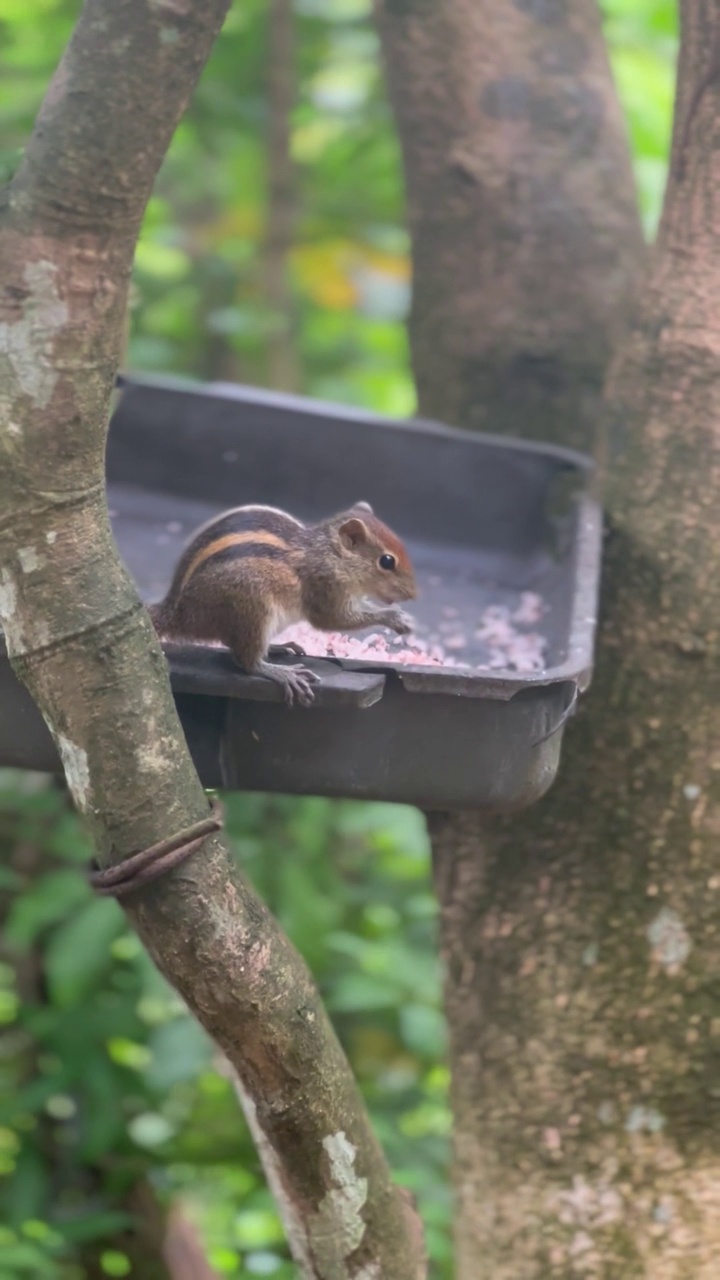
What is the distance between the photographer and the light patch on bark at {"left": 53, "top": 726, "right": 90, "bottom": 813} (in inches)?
53.6

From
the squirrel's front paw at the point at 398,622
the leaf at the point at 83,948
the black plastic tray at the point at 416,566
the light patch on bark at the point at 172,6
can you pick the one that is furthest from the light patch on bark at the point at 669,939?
the light patch on bark at the point at 172,6

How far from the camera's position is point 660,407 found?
2.15 m

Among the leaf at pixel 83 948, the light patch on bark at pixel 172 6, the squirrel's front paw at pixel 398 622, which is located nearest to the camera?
the light patch on bark at pixel 172 6

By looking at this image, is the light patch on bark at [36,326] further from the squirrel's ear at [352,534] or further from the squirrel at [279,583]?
the squirrel's ear at [352,534]

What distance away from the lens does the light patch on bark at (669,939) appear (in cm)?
204

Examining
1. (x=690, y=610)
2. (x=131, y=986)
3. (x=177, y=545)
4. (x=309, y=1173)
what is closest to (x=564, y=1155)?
(x=309, y=1173)

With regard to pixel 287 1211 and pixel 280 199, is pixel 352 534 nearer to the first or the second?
pixel 287 1211

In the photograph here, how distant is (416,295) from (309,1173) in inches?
69.0

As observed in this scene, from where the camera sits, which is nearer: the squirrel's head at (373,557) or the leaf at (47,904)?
the squirrel's head at (373,557)

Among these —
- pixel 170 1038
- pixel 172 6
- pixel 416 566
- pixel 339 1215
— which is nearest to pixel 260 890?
pixel 170 1038

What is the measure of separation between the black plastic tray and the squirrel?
79 mm

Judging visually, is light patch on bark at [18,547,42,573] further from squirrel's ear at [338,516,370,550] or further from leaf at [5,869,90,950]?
leaf at [5,869,90,950]

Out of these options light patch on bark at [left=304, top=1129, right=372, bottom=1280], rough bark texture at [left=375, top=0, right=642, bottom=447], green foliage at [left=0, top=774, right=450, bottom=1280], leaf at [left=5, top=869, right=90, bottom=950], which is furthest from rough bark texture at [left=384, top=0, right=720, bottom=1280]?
leaf at [left=5, top=869, right=90, bottom=950]

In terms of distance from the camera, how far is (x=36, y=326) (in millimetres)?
1215
